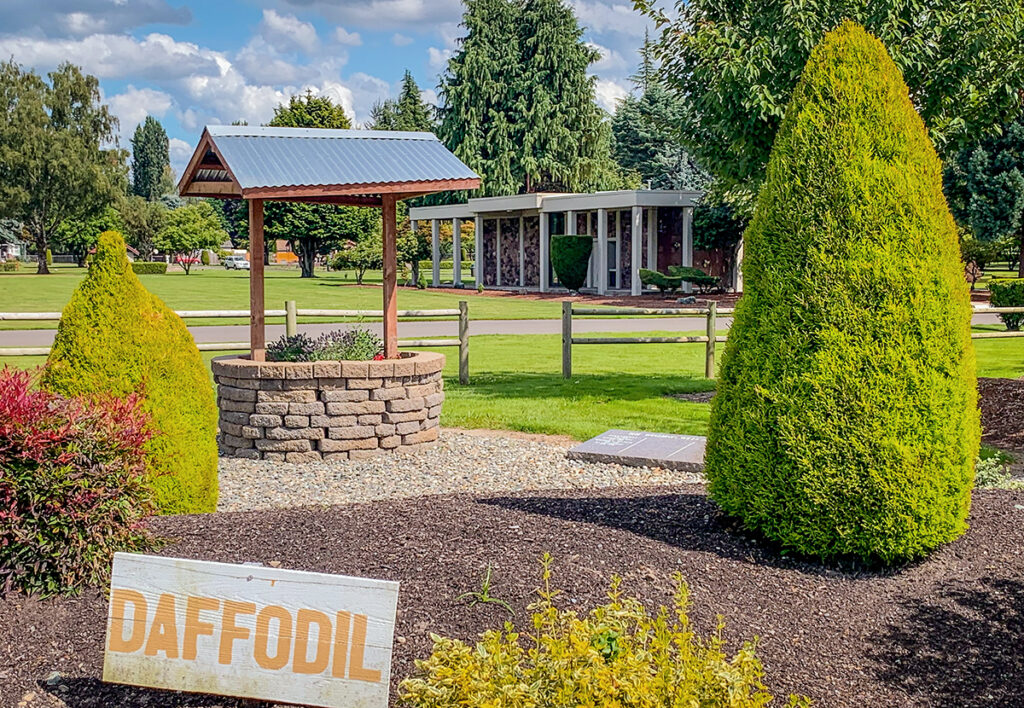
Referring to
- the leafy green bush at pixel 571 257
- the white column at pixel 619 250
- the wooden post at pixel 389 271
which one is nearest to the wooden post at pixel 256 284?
the wooden post at pixel 389 271

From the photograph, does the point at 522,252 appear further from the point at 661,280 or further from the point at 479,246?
the point at 661,280

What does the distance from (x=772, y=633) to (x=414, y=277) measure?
45687 mm

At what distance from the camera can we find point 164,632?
345 centimetres

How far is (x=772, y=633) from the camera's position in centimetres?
408

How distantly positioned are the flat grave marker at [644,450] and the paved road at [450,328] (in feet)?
37.2

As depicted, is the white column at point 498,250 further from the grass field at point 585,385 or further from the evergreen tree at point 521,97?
the grass field at point 585,385

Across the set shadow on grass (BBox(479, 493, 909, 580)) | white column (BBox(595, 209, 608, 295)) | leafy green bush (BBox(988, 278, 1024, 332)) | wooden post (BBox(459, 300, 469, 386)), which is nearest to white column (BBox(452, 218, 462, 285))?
white column (BBox(595, 209, 608, 295))

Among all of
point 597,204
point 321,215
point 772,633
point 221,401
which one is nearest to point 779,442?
point 772,633

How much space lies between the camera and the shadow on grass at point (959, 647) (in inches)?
149

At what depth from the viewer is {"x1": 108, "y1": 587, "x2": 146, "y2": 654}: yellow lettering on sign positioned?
3.47 metres

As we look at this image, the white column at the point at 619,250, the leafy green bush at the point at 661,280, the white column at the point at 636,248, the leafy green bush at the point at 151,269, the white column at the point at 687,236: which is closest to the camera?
the leafy green bush at the point at 661,280

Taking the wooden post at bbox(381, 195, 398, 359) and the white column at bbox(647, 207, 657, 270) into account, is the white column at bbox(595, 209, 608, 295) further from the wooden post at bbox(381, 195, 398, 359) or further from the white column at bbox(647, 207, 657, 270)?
the wooden post at bbox(381, 195, 398, 359)

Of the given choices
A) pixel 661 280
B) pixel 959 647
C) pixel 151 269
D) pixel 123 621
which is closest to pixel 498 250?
pixel 661 280

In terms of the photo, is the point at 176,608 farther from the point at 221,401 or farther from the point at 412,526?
the point at 221,401
